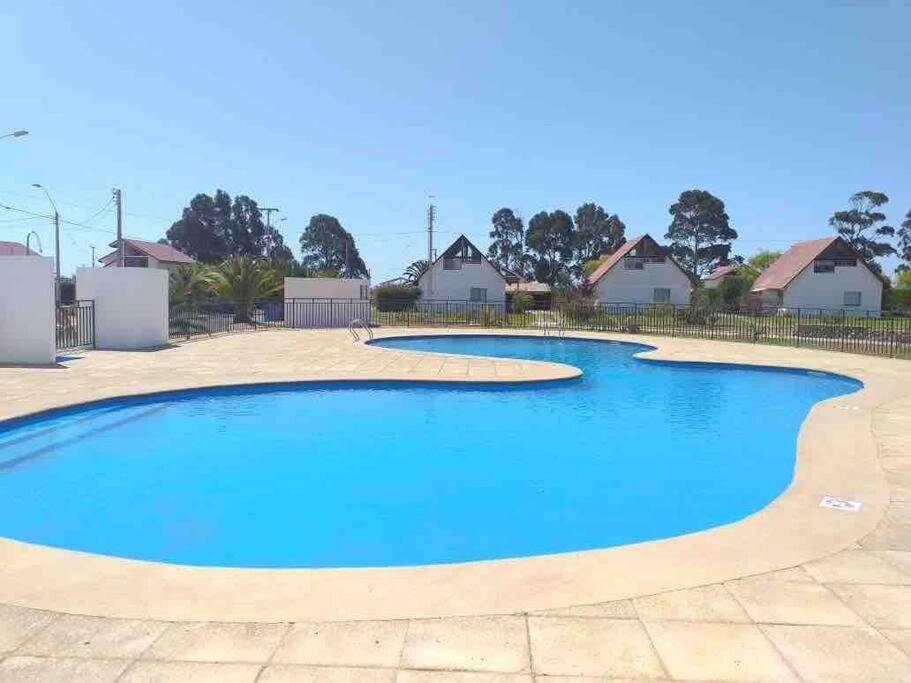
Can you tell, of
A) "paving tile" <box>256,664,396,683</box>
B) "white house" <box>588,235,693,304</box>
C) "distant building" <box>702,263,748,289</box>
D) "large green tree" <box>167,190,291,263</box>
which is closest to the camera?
"paving tile" <box>256,664,396,683</box>

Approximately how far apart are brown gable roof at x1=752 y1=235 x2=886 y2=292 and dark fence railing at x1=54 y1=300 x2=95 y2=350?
39.9m

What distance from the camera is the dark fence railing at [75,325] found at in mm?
16062

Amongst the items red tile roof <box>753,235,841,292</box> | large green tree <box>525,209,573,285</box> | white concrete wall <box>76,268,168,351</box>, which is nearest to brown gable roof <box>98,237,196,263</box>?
white concrete wall <box>76,268,168,351</box>

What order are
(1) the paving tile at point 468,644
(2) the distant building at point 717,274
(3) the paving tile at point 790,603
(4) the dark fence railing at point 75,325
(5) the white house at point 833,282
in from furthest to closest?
(2) the distant building at point 717,274, (5) the white house at point 833,282, (4) the dark fence railing at point 75,325, (3) the paving tile at point 790,603, (1) the paving tile at point 468,644

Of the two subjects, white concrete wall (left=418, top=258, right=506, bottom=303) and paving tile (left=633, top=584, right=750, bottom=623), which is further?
white concrete wall (left=418, top=258, right=506, bottom=303)

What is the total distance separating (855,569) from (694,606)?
1321 mm

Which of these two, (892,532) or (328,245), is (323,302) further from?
(328,245)

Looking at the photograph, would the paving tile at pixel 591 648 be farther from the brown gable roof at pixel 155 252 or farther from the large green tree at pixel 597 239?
the large green tree at pixel 597 239

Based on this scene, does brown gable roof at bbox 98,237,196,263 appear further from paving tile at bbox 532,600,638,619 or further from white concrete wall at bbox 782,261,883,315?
paving tile at bbox 532,600,638,619

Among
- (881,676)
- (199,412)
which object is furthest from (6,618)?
(199,412)

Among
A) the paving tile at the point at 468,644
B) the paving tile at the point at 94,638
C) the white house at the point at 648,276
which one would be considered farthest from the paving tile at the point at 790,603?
the white house at the point at 648,276

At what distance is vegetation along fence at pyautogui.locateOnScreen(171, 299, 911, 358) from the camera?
21.3 metres

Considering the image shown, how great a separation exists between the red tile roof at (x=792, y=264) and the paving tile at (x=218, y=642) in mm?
44776

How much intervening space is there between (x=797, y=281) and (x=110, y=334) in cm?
4015
